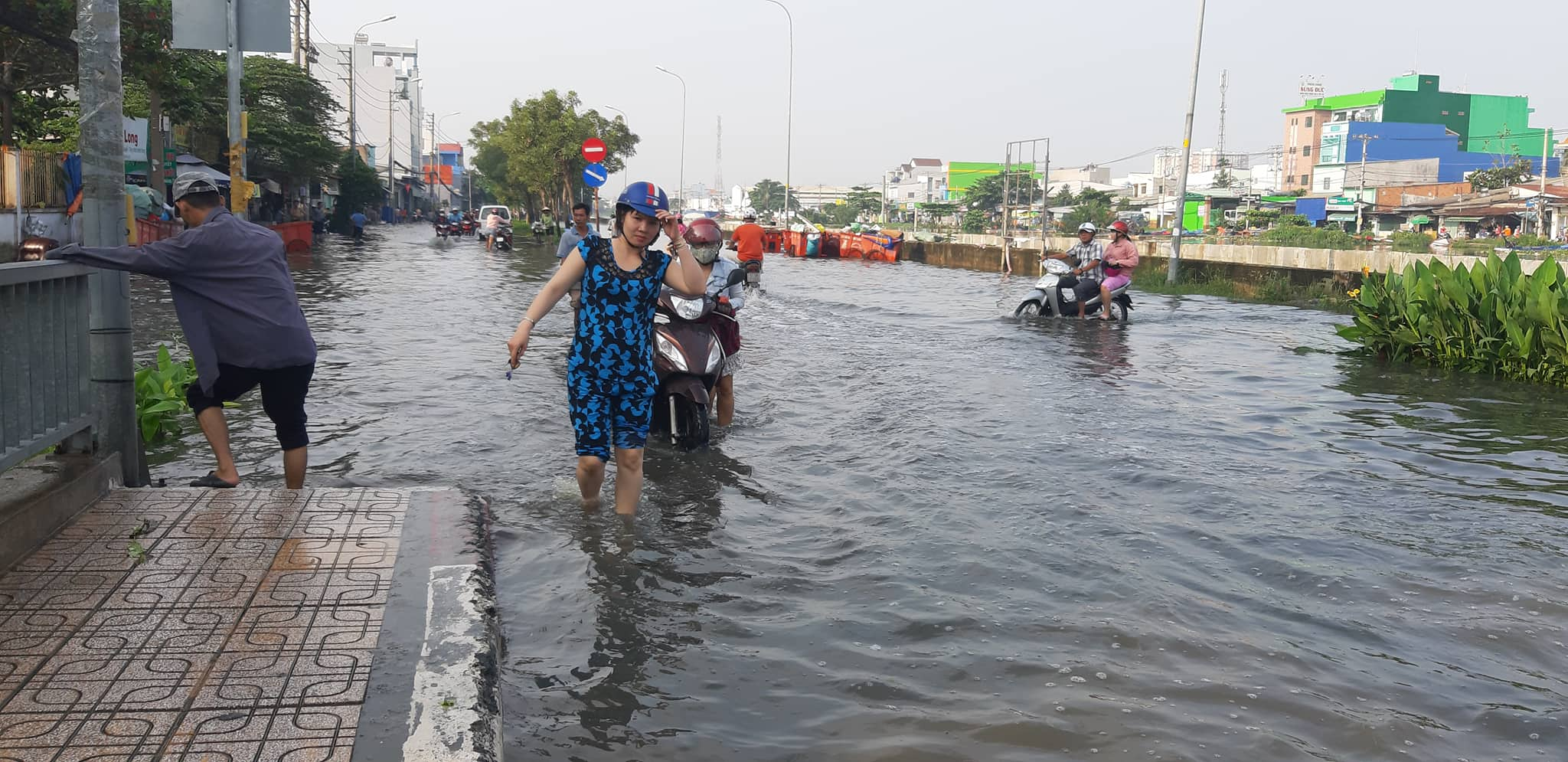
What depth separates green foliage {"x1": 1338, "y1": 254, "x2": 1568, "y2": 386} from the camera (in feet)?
34.1

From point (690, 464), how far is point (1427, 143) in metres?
105

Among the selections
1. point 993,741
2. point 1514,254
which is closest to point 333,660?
point 993,741

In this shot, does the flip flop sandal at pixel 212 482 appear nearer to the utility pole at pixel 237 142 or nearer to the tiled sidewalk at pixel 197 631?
the tiled sidewalk at pixel 197 631

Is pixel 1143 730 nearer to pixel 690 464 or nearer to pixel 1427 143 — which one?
pixel 690 464

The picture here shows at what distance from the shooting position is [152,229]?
68.0 feet

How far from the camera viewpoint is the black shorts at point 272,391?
516 cm

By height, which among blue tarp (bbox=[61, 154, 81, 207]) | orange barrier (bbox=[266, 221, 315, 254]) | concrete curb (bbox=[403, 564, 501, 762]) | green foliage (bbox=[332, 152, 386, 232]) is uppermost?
green foliage (bbox=[332, 152, 386, 232])

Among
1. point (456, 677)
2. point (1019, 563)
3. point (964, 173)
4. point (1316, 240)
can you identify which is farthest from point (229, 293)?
point (964, 173)

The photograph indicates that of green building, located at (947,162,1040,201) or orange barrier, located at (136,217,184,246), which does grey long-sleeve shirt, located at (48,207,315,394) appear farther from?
green building, located at (947,162,1040,201)

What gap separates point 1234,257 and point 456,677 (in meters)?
26.8

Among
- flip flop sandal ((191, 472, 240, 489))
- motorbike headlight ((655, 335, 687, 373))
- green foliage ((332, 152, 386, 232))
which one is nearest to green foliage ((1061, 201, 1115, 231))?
green foliage ((332, 152, 386, 232))

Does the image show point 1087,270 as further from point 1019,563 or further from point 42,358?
point 42,358

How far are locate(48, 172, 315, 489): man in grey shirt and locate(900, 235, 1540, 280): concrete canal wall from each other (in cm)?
1197

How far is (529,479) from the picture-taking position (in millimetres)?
6520
